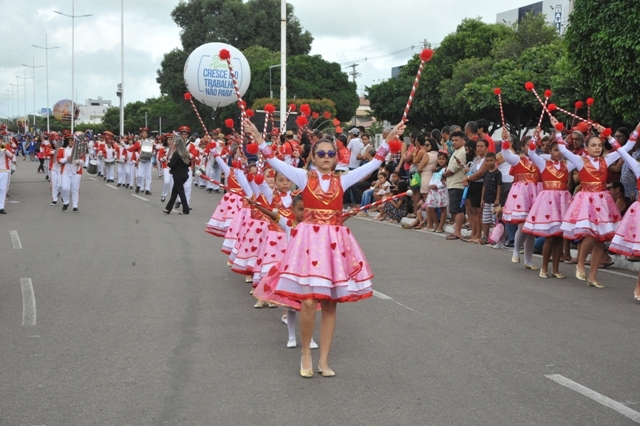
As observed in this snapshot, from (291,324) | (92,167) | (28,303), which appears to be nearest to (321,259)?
(291,324)

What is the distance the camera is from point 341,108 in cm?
7225

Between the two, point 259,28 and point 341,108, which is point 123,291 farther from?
point 259,28

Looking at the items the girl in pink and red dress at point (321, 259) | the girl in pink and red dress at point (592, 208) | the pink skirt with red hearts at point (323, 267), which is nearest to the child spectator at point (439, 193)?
the girl in pink and red dress at point (592, 208)

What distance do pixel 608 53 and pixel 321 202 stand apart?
12.5 m

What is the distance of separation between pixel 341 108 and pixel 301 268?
2614 inches

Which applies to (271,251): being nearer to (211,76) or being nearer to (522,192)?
(522,192)

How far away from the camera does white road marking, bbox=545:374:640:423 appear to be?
5625 millimetres

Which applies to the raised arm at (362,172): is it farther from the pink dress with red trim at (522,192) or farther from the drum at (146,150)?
the drum at (146,150)

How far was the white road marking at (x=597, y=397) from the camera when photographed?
5.62 meters

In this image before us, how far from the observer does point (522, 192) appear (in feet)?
40.5

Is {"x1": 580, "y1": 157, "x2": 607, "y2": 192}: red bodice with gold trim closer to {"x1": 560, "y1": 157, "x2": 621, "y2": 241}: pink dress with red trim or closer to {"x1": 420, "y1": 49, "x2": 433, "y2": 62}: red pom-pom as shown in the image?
{"x1": 560, "y1": 157, "x2": 621, "y2": 241}: pink dress with red trim

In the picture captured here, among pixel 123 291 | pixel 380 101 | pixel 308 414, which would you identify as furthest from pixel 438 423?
pixel 380 101

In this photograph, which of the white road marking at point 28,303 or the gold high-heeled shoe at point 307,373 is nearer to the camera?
the gold high-heeled shoe at point 307,373

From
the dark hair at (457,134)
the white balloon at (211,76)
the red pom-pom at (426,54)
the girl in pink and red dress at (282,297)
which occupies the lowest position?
the girl in pink and red dress at (282,297)
